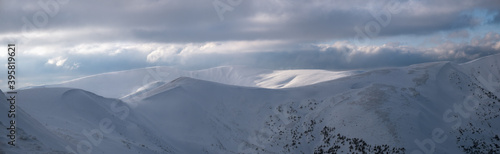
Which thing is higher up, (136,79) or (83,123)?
(136,79)

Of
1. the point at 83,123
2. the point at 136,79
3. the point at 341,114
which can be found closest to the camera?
the point at 83,123

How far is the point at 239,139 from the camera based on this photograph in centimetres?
4688

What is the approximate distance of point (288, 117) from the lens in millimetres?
50531

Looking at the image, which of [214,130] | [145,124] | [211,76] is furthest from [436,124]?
[211,76]

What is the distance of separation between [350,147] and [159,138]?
79.7ft

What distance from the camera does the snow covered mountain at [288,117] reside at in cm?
3597

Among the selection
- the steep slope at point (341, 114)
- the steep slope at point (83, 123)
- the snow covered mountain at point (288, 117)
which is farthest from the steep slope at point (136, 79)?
the steep slope at point (83, 123)

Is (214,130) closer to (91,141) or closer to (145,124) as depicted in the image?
(145,124)

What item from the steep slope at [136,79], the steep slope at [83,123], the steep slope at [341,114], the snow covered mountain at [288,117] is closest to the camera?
the steep slope at [83,123]

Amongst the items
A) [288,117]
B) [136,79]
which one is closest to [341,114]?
[288,117]

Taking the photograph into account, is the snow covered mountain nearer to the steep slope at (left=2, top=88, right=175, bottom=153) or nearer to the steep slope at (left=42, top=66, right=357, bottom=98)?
the steep slope at (left=2, top=88, right=175, bottom=153)

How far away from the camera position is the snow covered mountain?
36.0 meters

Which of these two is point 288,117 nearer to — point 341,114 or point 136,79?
point 341,114

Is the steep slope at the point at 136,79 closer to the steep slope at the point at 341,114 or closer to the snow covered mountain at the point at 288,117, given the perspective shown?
the steep slope at the point at 341,114
